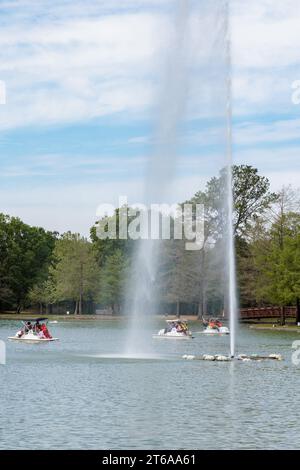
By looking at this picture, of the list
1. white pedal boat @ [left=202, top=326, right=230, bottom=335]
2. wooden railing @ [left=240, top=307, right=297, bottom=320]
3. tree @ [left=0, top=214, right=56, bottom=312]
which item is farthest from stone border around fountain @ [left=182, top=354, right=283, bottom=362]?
tree @ [left=0, top=214, right=56, bottom=312]

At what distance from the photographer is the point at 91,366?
5422 centimetres

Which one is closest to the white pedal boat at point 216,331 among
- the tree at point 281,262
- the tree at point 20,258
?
the tree at point 281,262

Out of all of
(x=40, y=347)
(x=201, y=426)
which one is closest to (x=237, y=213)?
(x=40, y=347)

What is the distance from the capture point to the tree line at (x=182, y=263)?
110m

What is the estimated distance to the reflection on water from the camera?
3016cm

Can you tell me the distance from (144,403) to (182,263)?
9616cm

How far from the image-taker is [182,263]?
13388 centimetres

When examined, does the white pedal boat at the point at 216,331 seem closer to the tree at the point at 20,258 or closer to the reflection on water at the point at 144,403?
the reflection on water at the point at 144,403

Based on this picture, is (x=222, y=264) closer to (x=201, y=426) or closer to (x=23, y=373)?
(x=23, y=373)

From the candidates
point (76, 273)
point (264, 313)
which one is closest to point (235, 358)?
point (264, 313)

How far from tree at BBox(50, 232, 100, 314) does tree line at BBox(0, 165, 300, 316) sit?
161mm

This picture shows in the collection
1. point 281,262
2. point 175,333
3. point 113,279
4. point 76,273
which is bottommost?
point 175,333

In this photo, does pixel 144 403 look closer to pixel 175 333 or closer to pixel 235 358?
pixel 235 358

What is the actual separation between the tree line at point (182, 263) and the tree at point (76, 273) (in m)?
0.16
